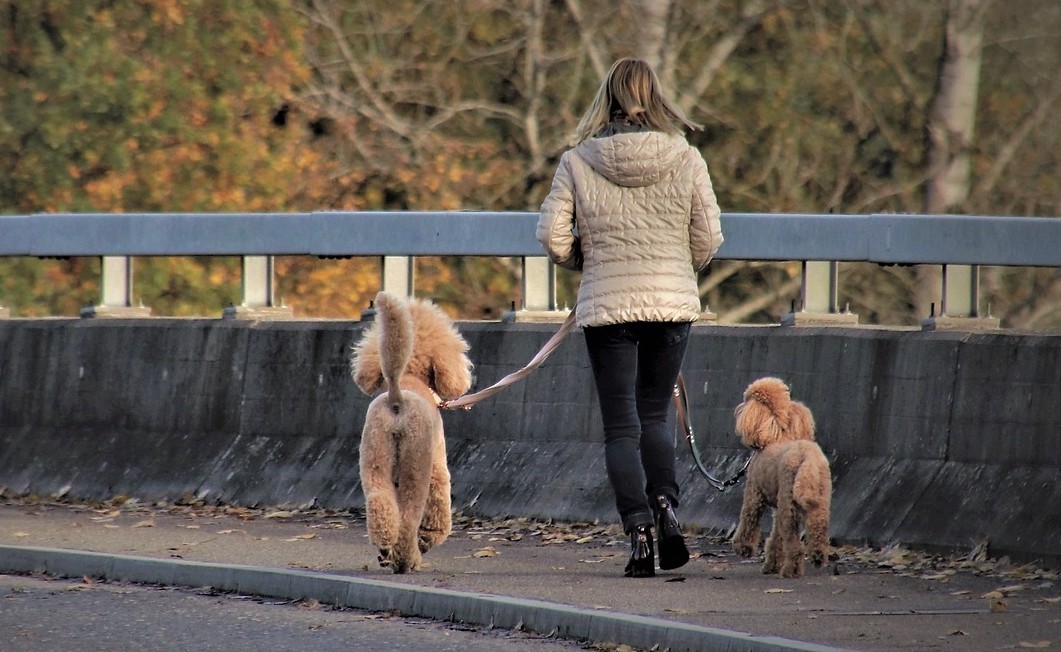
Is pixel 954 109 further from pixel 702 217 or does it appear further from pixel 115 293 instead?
pixel 702 217

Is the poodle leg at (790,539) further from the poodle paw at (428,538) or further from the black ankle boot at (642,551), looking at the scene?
the poodle paw at (428,538)

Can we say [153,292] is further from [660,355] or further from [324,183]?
[660,355]

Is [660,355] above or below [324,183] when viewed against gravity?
below

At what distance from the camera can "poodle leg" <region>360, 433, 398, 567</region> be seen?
895 cm

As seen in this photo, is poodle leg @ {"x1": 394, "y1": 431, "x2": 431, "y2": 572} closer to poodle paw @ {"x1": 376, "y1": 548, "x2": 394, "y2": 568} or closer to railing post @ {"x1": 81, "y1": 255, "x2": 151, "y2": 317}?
poodle paw @ {"x1": 376, "y1": 548, "x2": 394, "y2": 568}

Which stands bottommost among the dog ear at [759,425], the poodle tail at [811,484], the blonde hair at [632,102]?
the poodle tail at [811,484]

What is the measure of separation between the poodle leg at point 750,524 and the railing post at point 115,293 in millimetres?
5003

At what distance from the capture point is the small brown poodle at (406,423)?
29.4 ft

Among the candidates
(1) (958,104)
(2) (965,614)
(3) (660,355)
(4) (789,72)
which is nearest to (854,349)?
(3) (660,355)

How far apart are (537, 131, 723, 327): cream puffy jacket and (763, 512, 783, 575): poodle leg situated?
96cm

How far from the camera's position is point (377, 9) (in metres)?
32.4

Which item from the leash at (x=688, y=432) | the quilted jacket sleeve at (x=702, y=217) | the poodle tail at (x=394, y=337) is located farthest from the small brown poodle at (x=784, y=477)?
the poodle tail at (x=394, y=337)

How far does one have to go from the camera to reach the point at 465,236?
11.6 meters

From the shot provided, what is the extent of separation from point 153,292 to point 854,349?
797 inches
